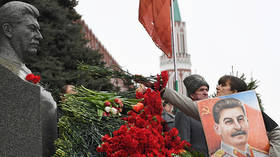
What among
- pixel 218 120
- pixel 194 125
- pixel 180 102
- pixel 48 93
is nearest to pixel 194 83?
pixel 194 125

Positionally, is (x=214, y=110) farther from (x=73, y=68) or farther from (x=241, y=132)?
(x=73, y=68)

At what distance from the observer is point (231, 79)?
312 cm

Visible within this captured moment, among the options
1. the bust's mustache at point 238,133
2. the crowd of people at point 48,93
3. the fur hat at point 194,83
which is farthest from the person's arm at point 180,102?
the fur hat at point 194,83

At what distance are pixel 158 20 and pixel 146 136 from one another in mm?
4380

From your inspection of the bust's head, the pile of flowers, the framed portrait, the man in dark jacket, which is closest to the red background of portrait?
the framed portrait

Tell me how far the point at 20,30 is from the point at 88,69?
0.67m

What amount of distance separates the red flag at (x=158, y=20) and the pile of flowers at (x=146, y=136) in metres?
3.61

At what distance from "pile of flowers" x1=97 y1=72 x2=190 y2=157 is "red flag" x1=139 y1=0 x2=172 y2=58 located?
361cm

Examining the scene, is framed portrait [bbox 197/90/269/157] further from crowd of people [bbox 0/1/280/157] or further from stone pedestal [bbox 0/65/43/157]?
stone pedestal [bbox 0/65/43/157]

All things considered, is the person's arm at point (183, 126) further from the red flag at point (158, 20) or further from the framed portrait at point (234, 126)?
the red flag at point (158, 20)

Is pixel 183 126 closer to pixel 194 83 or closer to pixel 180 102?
pixel 180 102

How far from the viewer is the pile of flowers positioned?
7.66 feet

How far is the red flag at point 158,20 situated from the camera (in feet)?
21.0

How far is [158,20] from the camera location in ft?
Result: 21.3
